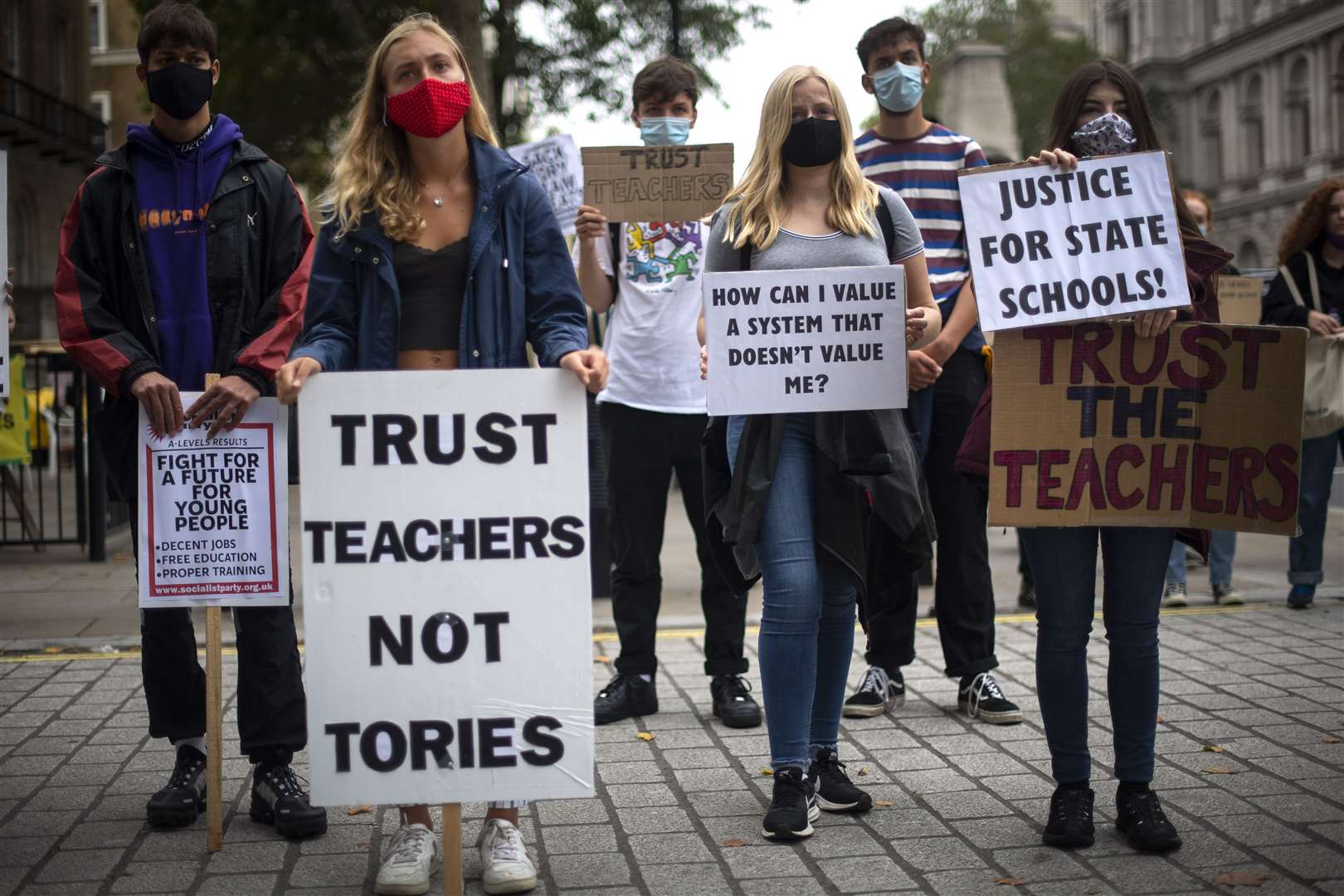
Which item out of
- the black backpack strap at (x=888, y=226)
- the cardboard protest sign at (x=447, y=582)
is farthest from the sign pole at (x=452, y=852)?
the black backpack strap at (x=888, y=226)

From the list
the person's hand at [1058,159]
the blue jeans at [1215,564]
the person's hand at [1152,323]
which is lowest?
the blue jeans at [1215,564]

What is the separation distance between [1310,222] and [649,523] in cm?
451

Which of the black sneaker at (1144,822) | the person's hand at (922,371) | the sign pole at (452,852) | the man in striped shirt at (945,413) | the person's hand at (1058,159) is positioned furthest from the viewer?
the man in striped shirt at (945,413)

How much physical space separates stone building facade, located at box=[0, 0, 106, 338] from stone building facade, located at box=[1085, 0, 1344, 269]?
121ft

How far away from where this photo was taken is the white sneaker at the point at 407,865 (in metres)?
3.71

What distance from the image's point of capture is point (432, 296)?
3.99 metres

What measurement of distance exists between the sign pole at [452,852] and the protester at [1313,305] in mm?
5779

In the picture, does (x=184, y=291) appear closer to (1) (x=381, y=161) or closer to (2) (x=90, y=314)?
(2) (x=90, y=314)

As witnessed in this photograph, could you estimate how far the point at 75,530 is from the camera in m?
13.1

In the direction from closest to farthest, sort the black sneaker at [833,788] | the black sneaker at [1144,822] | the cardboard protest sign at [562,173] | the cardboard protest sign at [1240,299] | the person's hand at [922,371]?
1. the black sneaker at [1144,822]
2. the black sneaker at [833,788]
3. the person's hand at [922,371]
4. the cardboard protest sign at [562,173]
5. the cardboard protest sign at [1240,299]

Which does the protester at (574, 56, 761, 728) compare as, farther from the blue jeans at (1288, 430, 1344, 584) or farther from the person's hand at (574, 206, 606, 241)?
the blue jeans at (1288, 430, 1344, 584)

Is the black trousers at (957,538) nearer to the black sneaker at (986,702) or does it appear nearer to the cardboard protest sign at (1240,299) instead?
Answer: the black sneaker at (986,702)

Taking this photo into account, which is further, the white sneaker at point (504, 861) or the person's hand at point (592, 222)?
the person's hand at point (592, 222)

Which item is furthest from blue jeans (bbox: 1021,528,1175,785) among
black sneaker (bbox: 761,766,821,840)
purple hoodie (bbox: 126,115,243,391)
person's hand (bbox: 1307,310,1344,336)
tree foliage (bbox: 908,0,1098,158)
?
tree foliage (bbox: 908,0,1098,158)
